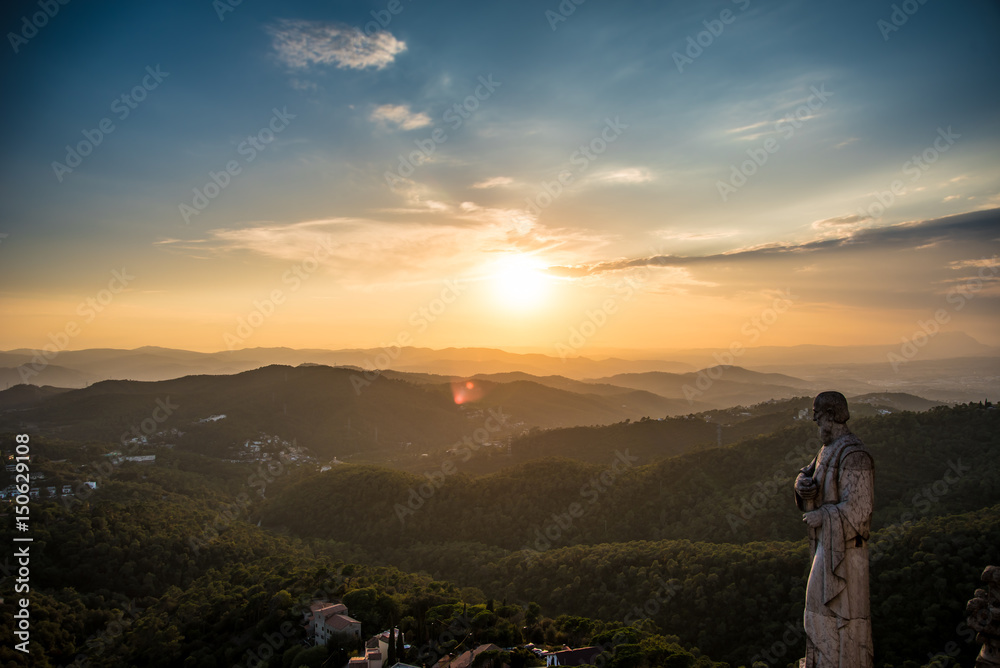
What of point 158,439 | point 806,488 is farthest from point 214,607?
point 158,439

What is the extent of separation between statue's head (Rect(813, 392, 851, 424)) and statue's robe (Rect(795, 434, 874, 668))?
0.27 meters

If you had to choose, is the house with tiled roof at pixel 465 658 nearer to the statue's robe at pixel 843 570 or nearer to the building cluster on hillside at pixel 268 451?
the statue's robe at pixel 843 570

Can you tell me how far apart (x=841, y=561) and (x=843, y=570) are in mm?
98

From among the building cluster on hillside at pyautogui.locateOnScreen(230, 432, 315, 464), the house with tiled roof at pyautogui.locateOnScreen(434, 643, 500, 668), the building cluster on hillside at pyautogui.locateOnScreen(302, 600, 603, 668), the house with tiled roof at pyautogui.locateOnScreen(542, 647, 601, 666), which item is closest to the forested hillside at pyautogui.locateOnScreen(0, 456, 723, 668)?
the building cluster on hillside at pyautogui.locateOnScreen(302, 600, 603, 668)

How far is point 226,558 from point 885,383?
727ft

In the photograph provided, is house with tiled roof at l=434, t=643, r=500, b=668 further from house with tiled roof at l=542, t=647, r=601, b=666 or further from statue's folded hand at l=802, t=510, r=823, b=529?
statue's folded hand at l=802, t=510, r=823, b=529

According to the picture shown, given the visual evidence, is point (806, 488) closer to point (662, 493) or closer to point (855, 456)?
point (855, 456)

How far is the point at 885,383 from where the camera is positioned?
193625 mm

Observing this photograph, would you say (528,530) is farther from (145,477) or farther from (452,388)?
(452,388)

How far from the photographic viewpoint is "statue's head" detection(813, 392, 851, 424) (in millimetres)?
6125

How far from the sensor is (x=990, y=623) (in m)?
5.28

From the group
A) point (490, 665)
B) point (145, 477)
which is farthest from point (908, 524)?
point (145, 477)

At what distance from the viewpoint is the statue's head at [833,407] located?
241 inches

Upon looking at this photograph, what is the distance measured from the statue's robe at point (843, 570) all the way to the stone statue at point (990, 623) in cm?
92
